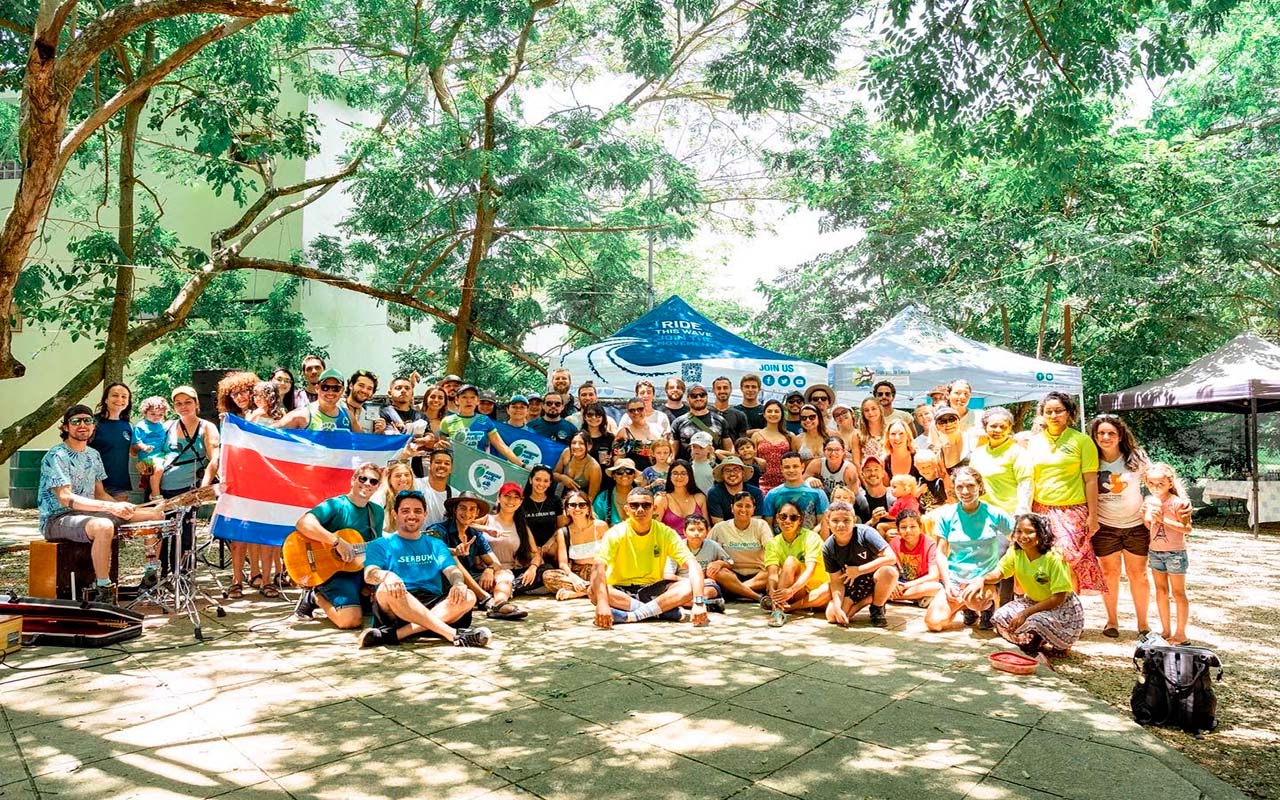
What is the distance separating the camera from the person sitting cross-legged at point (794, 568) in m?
5.80

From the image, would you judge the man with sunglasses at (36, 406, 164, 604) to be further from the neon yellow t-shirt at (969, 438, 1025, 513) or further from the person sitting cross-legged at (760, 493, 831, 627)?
the neon yellow t-shirt at (969, 438, 1025, 513)

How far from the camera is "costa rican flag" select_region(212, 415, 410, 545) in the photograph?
19.6 feet

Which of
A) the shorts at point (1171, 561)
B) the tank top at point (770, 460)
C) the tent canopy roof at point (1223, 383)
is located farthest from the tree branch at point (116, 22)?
the tent canopy roof at point (1223, 383)

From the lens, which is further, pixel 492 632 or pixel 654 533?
pixel 654 533

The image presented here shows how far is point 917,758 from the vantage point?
320 centimetres

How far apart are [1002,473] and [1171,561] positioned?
1.15m

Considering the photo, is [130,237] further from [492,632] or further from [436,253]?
[492,632]

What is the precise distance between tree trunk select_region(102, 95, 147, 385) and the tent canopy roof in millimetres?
14331

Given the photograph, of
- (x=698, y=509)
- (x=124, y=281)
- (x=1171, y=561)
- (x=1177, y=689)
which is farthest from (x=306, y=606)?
(x=124, y=281)

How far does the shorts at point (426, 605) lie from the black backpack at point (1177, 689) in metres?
3.61

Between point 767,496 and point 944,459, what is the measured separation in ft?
4.69

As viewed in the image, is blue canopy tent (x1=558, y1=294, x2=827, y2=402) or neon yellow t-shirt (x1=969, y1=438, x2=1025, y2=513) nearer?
neon yellow t-shirt (x1=969, y1=438, x2=1025, y2=513)

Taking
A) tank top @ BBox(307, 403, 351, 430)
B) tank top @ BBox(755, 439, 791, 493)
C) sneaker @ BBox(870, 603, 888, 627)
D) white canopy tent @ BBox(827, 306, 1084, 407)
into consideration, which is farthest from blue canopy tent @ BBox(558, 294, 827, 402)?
sneaker @ BBox(870, 603, 888, 627)

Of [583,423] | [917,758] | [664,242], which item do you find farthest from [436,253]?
[917,758]
